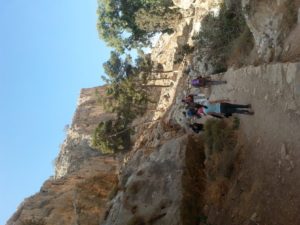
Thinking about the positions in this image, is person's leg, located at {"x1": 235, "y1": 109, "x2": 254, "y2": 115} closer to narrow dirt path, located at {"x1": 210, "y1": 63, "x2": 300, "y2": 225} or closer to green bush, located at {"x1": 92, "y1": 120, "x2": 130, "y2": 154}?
narrow dirt path, located at {"x1": 210, "y1": 63, "x2": 300, "y2": 225}

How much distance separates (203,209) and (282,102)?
5.05m

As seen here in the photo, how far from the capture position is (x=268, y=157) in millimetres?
12680

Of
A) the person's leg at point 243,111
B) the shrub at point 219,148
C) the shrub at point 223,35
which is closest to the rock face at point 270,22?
the person's leg at point 243,111

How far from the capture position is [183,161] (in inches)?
662

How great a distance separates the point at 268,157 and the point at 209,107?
10.7 feet

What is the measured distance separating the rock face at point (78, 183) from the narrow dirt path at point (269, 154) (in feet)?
28.0

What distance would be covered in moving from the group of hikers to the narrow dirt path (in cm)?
51

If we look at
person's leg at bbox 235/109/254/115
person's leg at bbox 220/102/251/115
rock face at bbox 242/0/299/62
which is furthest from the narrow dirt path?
rock face at bbox 242/0/299/62

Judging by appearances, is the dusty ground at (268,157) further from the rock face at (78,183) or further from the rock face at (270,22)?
the rock face at (78,183)

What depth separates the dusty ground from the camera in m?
11.2

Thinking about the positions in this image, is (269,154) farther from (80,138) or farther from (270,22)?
(80,138)

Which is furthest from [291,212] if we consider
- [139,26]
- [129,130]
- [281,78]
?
[139,26]

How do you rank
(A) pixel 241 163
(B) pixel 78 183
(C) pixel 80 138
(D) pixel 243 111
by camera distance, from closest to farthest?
(A) pixel 241 163
(D) pixel 243 111
(B) pixel 78 183
(C) pixel 80 138

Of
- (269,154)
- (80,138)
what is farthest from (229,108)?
(80,138)
